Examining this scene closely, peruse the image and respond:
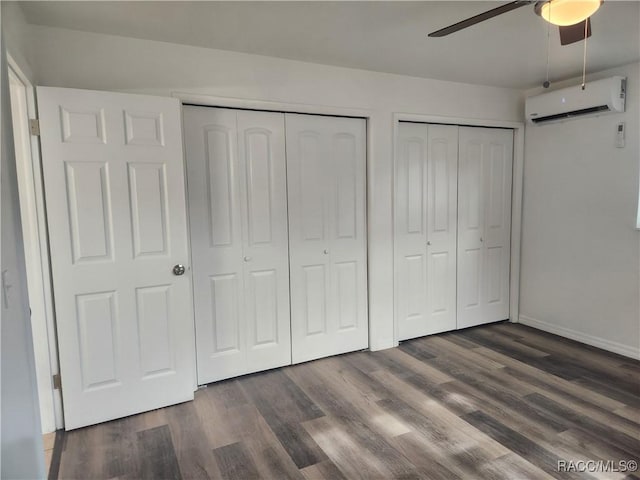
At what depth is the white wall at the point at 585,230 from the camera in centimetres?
324

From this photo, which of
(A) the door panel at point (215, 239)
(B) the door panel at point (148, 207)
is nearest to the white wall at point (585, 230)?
(A) the door panel at point (215, 239)

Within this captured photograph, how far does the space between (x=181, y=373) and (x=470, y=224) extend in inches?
112

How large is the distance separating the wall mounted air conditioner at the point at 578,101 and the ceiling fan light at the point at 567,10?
1877 mm

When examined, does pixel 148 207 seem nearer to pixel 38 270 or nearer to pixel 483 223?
pixel 38 270

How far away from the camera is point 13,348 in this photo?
Result: 148cm

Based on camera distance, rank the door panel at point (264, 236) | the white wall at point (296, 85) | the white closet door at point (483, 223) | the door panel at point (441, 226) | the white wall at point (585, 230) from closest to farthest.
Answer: the white wall at point (296, 85) → the door panel at point (264, 236) → the white wall at point (585, 230) → the door panel at point (441, 226) → the white closet door at point (483, 223)

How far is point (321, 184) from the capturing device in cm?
316

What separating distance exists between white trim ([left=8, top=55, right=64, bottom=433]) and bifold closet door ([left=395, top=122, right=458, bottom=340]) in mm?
2533

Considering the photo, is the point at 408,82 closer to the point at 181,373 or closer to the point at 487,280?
the point at 487,280

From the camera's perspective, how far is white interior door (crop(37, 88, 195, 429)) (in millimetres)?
2250

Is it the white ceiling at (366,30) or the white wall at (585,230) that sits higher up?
the white ceiling at (366,30)

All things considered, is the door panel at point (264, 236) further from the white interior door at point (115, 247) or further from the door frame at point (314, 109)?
the white interior door at point (115, 247)

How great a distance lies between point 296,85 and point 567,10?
1768mm

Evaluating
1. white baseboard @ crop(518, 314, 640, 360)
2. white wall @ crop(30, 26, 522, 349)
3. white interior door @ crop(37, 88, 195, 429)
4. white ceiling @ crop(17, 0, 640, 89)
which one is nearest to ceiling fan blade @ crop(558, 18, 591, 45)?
white ceiling @ crop(17, 0, 640, 89)
